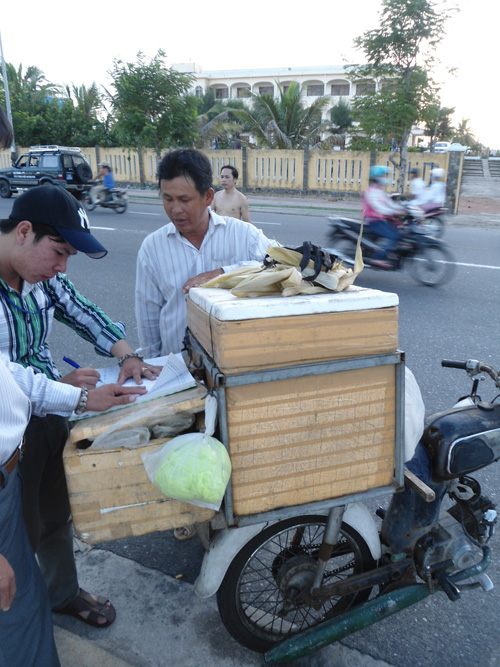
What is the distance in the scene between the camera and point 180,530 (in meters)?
2.43

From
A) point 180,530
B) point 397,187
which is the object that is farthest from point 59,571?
point 397,187

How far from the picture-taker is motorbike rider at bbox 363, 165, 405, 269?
6.92 m

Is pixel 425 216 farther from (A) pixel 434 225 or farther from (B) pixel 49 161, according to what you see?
(B) pixel 49 161

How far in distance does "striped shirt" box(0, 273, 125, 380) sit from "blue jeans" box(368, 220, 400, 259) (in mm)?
5428

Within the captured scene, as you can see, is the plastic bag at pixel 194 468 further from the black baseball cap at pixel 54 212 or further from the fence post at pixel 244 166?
the fence post at pixel 244 166

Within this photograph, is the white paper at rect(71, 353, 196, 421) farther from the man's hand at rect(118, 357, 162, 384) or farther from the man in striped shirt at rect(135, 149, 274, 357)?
the man in striped shirt at rect(135, 149, 274, 357)

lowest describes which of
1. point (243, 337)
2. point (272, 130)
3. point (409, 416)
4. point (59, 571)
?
point (59, 571)

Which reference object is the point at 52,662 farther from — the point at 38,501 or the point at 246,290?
the point at 246,290

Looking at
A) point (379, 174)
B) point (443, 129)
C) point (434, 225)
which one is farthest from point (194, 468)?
point (443, 129)

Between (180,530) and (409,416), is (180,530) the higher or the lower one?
the lower one

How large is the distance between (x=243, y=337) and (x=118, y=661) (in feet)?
4.50

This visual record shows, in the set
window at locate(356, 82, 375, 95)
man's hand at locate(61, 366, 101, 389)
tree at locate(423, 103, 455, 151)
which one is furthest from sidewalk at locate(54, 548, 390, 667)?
tree at locate(423, 103, 455, 151)

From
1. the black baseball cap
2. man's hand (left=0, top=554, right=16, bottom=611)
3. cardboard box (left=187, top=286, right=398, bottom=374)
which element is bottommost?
man's hand (left=0, top=554, right=16, bottom=611)

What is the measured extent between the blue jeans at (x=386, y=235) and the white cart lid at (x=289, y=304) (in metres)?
5.79
